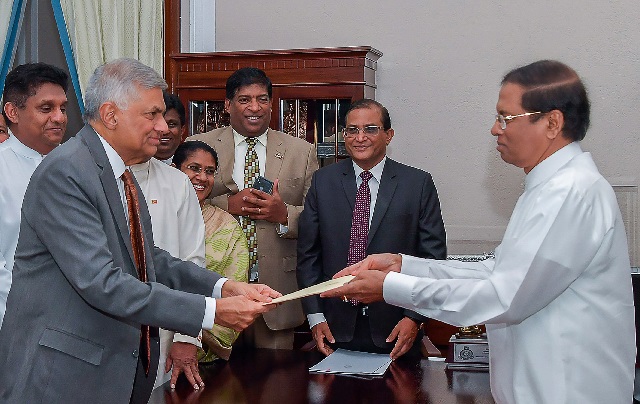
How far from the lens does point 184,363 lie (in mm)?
2828

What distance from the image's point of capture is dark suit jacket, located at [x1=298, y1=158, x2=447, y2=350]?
3.49 metres

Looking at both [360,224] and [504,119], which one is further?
[360,224]

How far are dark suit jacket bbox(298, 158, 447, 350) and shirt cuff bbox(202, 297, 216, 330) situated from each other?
123cm

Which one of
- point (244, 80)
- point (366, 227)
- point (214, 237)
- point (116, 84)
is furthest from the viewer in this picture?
point (244, 80)

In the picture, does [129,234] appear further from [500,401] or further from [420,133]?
[420,133]

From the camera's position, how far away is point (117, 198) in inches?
89.0

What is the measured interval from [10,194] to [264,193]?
3.65ft

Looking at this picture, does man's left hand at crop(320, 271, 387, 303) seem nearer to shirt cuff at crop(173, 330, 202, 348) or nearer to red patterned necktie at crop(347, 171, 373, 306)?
shirt cuff at crop(173, 330, 202, 348)

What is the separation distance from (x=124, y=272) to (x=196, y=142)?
1.51 metres

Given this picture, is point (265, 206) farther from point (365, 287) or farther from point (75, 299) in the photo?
point (75, 299)

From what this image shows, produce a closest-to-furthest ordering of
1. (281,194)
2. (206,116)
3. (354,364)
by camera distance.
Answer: (354,364) → (281,194) → (206,116)

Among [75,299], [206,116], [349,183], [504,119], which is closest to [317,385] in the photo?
[75,299]

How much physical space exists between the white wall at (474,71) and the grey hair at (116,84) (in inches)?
138

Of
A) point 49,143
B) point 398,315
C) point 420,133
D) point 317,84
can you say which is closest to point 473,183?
point 420,133
